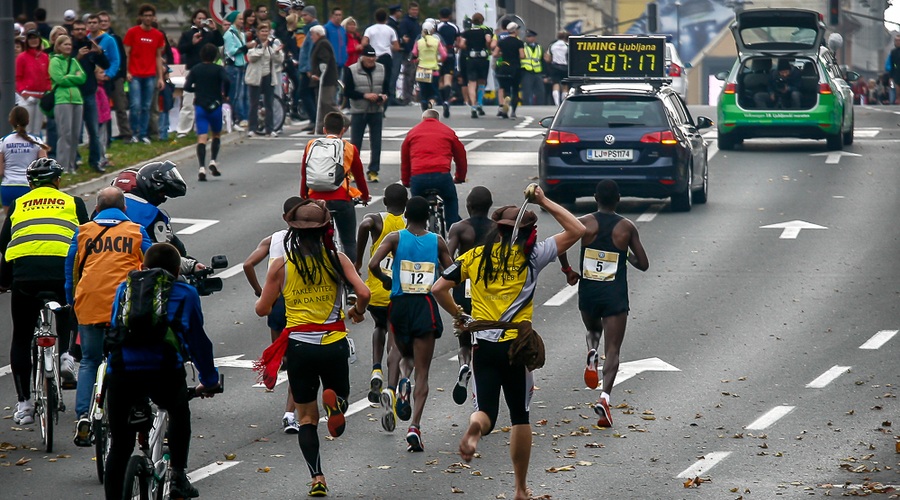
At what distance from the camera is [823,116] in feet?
95.6

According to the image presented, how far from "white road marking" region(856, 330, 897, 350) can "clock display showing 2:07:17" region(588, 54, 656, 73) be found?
1438cm

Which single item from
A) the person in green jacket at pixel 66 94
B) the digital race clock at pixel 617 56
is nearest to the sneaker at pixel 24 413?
the person in green jacket at pixel 66 94

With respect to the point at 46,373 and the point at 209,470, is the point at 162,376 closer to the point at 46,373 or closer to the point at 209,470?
the point at 209,470

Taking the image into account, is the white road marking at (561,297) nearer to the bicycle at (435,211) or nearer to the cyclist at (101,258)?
the bicycle at (435,211)

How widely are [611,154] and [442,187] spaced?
16.4 ft

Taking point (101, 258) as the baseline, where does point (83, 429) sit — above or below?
below

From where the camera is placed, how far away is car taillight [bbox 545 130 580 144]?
22953 mm

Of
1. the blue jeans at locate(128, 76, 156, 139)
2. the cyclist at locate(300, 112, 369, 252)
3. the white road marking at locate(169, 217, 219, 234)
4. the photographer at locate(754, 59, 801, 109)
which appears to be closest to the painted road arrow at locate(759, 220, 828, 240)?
the cyclist at locate(300, 112, 369, 252)

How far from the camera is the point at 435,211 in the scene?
60.5 ft

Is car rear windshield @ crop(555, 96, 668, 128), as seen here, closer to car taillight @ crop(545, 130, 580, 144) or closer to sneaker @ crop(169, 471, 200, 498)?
car taillight @ crop(545, 130, 580, 144)

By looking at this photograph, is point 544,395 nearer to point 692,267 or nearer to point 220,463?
point 220,463

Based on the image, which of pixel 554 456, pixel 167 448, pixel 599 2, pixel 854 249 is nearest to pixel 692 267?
pixel 854 249

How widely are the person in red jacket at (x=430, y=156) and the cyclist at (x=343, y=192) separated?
4.71 feet

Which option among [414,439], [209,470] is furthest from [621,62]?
[209,470]
